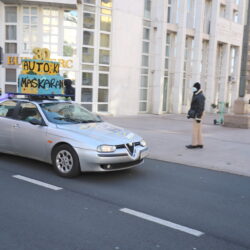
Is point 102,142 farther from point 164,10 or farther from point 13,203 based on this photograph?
point 164,10

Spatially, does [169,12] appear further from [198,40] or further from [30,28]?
[30,28]

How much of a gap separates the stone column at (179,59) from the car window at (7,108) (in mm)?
17772

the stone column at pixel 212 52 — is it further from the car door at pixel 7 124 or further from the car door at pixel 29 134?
the car door at pixel 29 134

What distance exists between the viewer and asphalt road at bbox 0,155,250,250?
3951mm

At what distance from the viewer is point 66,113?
743 cm

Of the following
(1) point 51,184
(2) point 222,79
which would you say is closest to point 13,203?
(1) point 51,184

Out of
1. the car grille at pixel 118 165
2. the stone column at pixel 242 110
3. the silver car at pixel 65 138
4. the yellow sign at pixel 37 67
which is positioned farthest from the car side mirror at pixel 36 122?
the stone column at pixel 242 110

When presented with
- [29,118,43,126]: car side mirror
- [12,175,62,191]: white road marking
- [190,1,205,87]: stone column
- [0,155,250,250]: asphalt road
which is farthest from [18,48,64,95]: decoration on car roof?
[190,1,205,87]: stone column

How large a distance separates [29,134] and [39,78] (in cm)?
171

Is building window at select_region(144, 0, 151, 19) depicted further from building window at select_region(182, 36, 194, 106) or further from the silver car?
the silver car

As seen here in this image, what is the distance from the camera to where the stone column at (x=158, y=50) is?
2256cm

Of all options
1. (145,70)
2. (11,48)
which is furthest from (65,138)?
(145,70)

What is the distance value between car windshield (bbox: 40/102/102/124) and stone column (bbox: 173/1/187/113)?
17.3 meters

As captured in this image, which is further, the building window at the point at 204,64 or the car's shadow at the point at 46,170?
the building window at the point at 204,64
